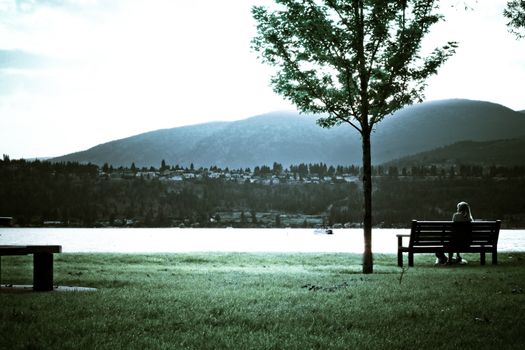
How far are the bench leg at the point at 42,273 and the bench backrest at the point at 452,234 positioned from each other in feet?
41.3

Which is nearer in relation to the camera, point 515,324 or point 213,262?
point 515,324

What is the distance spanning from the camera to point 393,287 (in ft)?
43.8

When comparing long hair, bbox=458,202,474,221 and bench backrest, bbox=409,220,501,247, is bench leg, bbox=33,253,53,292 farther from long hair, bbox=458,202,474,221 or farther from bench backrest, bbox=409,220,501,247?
long hair, bbox=458,202,474,221

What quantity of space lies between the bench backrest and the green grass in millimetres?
6699

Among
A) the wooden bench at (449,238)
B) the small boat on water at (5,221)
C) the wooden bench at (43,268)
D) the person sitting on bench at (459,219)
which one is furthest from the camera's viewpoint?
the person sitting on bench at (459,219)

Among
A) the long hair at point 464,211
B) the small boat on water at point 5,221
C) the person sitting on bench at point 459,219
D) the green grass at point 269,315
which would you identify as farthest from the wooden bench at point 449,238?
the small boat on water at point 5,221

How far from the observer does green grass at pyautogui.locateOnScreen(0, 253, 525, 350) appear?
790cm

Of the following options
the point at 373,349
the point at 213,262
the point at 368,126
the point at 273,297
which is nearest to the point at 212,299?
the point at 273,297

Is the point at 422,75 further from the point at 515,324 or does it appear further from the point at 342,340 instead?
the point at 342,340

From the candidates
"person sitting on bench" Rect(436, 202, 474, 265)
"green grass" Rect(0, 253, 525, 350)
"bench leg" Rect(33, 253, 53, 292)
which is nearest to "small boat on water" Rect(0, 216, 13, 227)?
"bench leg" Rect(33, 253, 53, 292)

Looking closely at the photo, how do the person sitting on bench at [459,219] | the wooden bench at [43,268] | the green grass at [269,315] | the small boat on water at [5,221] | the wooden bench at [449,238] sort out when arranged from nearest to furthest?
1. the green grass at [269,315]
2. the wooden bench at [43,268]
3. the small boat on water at [5,221]
4. the wooden bench at [449,238]
5. the person sitting on bench at [459,219]

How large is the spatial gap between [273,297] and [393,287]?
326 cm

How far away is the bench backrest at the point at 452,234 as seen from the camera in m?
21.3

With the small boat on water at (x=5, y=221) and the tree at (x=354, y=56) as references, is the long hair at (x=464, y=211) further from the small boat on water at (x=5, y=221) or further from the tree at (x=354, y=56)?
the small boat on water at (x=5, y=221)
